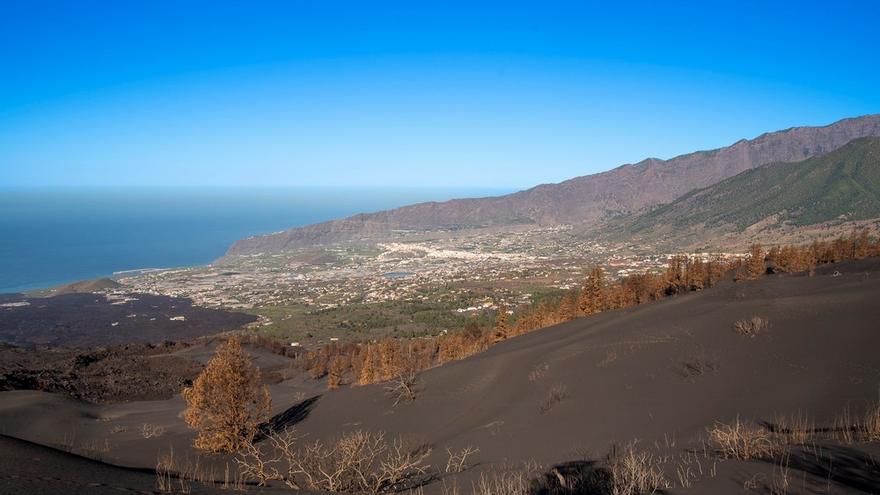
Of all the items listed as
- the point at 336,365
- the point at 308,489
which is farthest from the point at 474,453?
the point at 336,365

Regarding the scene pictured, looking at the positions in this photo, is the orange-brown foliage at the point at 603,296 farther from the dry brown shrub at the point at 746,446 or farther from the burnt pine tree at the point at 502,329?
the dry brown shrub at the point at 746,446

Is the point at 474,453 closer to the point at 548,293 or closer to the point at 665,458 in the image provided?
the point at 665,458

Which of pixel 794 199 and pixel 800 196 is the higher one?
pixel 800 196

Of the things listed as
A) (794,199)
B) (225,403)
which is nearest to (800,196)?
(794,199)

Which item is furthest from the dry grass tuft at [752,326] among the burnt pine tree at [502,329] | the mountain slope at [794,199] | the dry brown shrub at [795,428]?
the mountain slope at [794,199]

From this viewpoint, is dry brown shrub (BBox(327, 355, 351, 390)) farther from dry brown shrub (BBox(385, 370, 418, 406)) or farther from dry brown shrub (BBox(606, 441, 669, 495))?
dry brown shrub (BBox(606, 441, 669, 495))

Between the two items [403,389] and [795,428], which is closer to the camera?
[795,428]

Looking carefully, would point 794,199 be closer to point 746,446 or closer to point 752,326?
point 752,326
